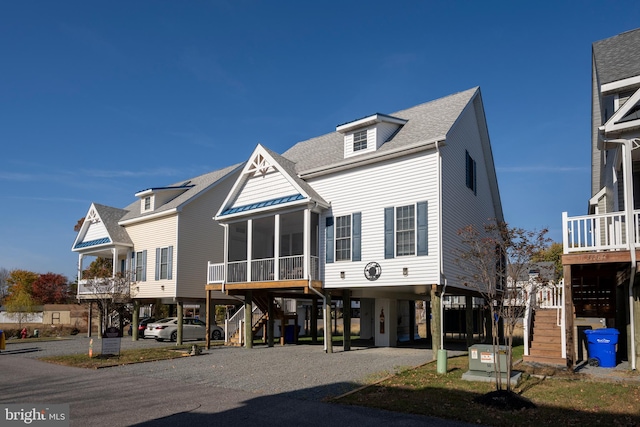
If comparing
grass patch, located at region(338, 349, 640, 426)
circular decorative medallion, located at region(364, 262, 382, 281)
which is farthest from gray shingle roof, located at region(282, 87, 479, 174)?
grass patch, located at region(338, 349, 640, 426)

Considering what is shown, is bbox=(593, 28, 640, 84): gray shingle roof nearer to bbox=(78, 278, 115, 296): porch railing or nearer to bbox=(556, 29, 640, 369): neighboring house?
bbox=(556, 29, 640, 369): neighboring house

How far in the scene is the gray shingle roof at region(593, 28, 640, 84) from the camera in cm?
1552

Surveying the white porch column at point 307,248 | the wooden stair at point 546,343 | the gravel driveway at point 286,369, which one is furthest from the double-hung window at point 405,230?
the wooden stair at point 546,343

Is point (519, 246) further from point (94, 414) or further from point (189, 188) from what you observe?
point (189, 188)

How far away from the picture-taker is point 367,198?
2041cm

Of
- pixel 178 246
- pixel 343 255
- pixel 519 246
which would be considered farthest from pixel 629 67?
pixel 178 246

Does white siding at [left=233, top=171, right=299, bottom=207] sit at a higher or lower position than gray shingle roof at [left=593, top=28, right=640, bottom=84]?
lower

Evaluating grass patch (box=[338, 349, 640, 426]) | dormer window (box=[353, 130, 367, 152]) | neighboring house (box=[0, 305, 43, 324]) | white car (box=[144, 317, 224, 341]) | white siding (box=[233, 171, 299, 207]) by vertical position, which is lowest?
neighboring house (box=[0, 305, 43, 324])

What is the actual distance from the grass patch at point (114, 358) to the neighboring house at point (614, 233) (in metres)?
14.5

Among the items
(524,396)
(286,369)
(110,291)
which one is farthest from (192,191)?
(524,396)

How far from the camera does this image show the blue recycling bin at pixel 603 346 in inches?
600

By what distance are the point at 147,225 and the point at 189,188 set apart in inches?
134

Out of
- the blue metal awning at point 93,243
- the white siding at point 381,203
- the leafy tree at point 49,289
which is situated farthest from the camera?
the leafy tree at point 49,289

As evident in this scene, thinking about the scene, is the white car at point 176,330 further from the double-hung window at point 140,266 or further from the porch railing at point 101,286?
the porch railing at point 101,286
